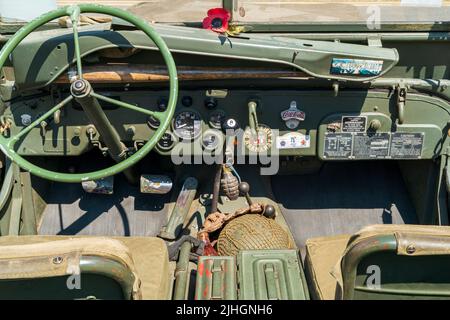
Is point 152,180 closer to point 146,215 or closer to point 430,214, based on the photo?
point 146,215

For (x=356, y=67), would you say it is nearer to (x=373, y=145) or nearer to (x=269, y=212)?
(x=373, y=145)

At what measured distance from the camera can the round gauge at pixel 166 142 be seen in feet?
11.1

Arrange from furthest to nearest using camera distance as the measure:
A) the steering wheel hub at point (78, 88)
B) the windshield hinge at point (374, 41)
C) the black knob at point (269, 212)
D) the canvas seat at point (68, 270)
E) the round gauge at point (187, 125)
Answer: the black knob at point (269, 212)
the round gauge at point (187, 125)
the windshield hinge at point (374, 41)
the steering wheel hub at point (78, 88)
the canvas seat at point (68, 270)

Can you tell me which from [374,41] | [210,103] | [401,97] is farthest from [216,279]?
[374,41]

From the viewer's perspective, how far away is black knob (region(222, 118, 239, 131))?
11.0 feet

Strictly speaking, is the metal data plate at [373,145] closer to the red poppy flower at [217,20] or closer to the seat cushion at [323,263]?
the seat cushion at [323,263]

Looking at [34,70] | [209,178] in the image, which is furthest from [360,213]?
[34,70]

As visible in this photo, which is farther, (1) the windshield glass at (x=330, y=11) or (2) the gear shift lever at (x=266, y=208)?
(2) the gear shift lever at (x=266, y=208)

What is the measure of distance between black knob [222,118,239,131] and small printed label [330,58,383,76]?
24.1 inches

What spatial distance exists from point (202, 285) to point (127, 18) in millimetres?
1283

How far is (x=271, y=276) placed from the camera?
2.73 metres

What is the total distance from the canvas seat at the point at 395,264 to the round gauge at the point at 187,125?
135cm

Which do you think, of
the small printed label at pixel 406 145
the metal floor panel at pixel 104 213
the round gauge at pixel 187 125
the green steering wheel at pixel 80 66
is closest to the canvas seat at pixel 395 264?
the green steering wheel at pixel 80 66

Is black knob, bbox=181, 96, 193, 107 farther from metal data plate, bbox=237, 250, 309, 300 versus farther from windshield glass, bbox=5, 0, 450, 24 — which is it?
metal data plate, bbox=237, 250, 309, 300
